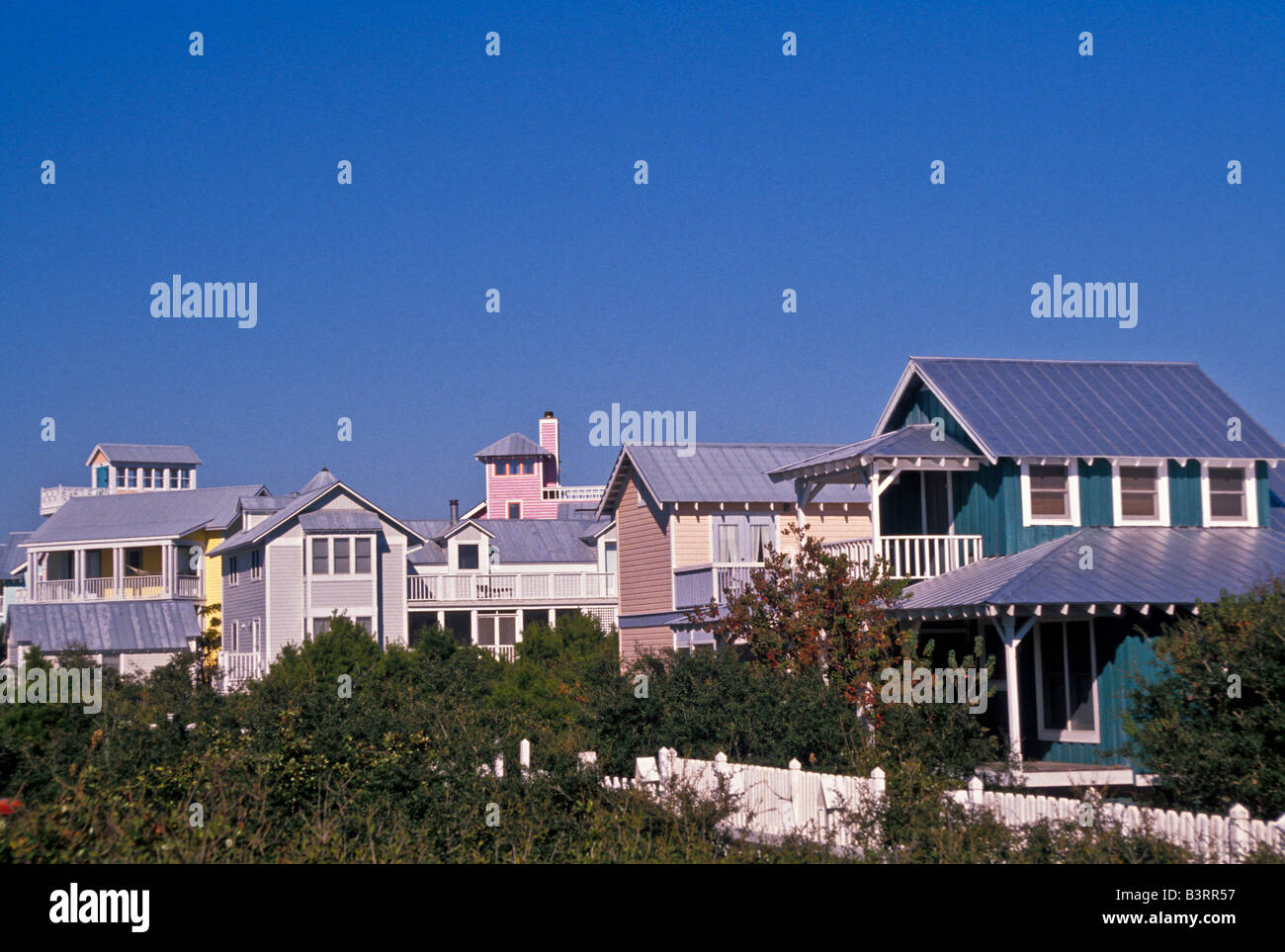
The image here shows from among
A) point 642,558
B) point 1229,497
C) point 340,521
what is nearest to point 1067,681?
point 1229,497

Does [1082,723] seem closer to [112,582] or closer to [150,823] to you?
[150,823]

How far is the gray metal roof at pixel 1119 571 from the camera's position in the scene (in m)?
20.0

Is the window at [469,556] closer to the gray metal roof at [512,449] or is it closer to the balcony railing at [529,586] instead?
the balcony railing at [529,586]

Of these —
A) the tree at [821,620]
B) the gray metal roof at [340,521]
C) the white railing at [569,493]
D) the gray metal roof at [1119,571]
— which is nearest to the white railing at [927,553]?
the gray metal roof at [1119,571]

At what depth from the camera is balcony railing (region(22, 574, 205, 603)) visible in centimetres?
5691

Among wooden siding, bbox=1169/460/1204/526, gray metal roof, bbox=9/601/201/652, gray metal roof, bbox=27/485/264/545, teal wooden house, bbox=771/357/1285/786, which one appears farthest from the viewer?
gray metal roof, bbox=27/485/264/545

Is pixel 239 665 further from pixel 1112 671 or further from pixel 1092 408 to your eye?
pixel 1112 671

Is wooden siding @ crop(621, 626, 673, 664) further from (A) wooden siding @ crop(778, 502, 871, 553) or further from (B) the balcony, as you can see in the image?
(B) the balcony

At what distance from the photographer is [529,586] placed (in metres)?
54.9

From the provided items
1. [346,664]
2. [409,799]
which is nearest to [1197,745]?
[409,799]

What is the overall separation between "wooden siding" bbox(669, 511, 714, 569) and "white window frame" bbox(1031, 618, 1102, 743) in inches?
483

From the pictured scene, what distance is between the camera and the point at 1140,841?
941 cm

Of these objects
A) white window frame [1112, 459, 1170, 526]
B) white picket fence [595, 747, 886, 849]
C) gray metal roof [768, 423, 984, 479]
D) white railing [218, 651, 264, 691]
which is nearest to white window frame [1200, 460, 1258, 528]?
white window frame [1112, 459, 1170, 526]

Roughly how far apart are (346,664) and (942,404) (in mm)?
18408
